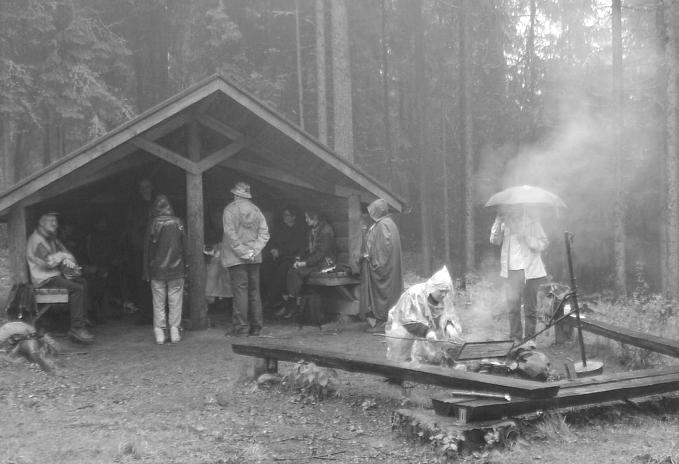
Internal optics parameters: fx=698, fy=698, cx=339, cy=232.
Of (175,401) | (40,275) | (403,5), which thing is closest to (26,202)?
(40,275)

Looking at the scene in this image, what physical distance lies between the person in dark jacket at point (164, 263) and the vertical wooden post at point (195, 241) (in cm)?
56

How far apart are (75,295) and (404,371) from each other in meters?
5.61

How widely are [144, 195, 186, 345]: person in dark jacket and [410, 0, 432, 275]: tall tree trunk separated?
12.5 metres

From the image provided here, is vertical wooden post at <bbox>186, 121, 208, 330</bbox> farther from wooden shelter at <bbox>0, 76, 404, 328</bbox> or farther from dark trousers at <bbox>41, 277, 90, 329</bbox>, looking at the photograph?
dark trousers at <bbox>41, 277, 90, 329</bbox>

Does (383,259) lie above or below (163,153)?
below

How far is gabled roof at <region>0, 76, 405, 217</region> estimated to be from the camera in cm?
934

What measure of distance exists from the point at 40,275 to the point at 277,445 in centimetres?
552

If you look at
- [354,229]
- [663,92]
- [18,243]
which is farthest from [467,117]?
[18,243]

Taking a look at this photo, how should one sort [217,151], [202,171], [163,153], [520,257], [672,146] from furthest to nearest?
[672,146] → [217,151] → [202,171] → [163,153] → [520,257]

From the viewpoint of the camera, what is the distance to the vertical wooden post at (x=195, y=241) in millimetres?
10562

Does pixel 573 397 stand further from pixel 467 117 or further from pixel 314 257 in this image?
pixel 467 117

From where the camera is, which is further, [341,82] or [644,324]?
[341,82]

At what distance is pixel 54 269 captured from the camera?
31.9ft

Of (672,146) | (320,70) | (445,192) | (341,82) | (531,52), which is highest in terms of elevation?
(531,52)
